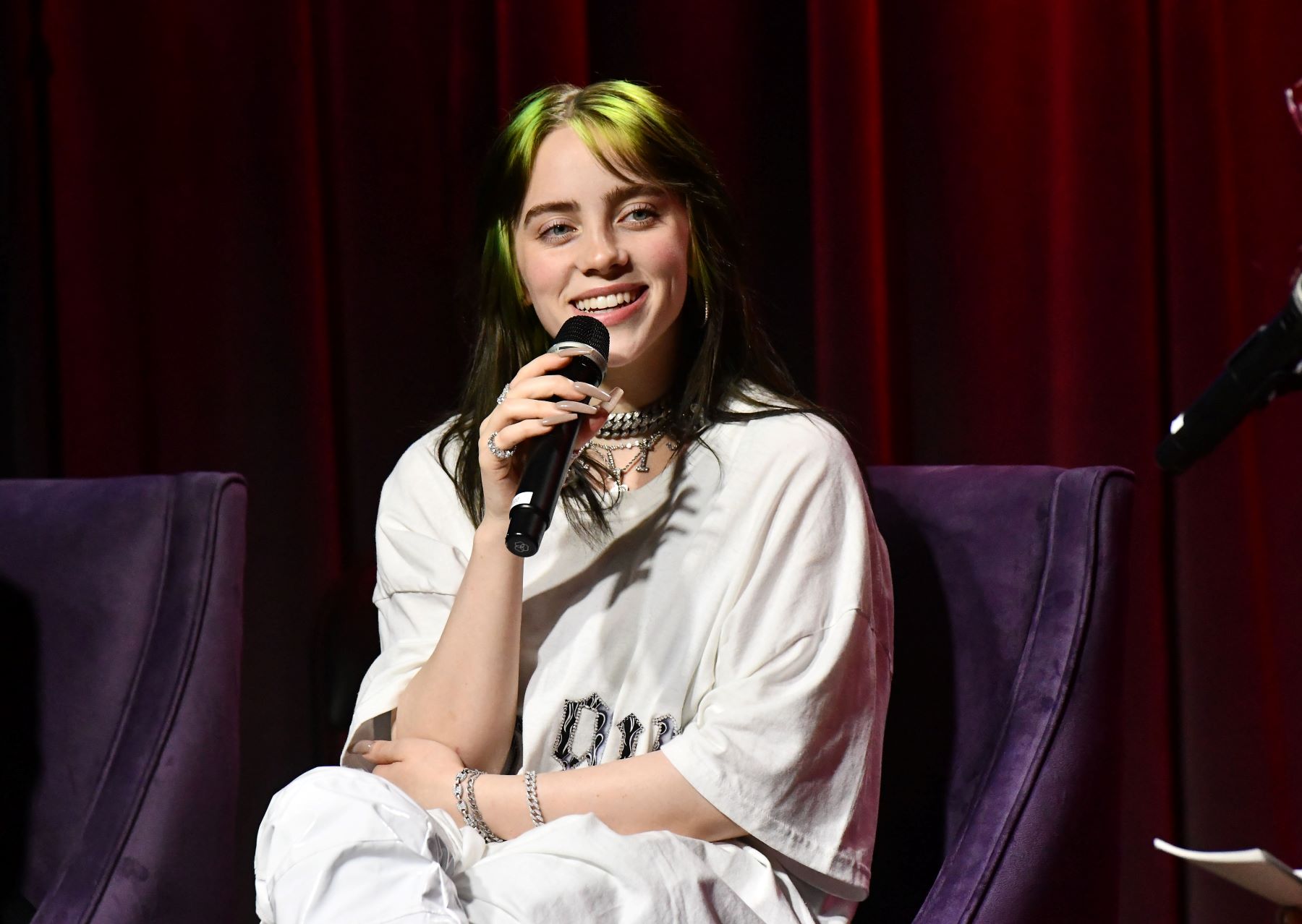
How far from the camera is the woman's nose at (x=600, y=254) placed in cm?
136

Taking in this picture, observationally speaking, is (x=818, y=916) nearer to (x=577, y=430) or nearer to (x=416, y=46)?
(x=577, y=430)

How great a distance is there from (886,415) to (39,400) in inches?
49.7

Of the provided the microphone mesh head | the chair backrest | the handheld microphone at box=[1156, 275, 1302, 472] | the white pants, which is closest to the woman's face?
the microphone mesh head

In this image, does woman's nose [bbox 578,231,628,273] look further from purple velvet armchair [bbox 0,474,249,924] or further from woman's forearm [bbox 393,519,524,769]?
purple velvet armchair [bbox 0,474,249,924]

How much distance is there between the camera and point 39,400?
77.7 inches

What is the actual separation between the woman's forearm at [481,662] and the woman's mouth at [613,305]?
0.80 feet

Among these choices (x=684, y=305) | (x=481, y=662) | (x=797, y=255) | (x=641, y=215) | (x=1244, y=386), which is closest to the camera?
(x=1244, y=386)

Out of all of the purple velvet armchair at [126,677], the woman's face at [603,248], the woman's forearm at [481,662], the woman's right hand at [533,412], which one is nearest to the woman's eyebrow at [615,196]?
the woman's face at [603,248]

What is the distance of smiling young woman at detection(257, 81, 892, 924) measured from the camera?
3.53 feet

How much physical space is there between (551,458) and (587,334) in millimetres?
170

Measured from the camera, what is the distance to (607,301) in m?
1.38

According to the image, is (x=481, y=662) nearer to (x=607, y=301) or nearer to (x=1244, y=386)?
(x=607, y=301)

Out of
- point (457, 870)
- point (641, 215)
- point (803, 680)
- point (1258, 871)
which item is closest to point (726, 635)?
point (803, 680)

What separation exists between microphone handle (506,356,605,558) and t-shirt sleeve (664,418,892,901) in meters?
0.23
